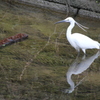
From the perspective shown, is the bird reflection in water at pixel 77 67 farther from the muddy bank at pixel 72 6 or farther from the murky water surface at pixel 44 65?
the muddy bank at pixel 72 6

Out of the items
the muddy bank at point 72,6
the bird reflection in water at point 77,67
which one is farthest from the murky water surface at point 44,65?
the muddy bank at point 72,6

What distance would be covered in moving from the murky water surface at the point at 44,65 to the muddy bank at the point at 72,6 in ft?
2.59

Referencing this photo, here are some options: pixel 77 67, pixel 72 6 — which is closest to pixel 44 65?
pixel 77 67

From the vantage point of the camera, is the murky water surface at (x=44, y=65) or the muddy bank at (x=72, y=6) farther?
the muddy bank at (x=72, y=6)

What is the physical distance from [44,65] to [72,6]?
3.27 metres

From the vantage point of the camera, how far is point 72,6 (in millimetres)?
7156

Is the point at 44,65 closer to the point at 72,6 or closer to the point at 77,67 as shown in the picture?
the point at 77,67

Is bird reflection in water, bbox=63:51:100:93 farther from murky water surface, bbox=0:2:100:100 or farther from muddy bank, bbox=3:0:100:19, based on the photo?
muddy bank, bbox=3:0:100:19

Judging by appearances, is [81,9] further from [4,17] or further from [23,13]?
[4,17]

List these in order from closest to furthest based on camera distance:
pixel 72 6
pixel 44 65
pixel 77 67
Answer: pixel 44 65 < pixel 77 67 < pixel 72 6

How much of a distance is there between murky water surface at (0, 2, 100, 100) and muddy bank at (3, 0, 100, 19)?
0.79 metres

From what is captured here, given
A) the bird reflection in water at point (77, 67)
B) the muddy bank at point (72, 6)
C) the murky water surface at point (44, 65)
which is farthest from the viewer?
the muddy bank at point (72, 6)

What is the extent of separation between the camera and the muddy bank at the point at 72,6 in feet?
23.0

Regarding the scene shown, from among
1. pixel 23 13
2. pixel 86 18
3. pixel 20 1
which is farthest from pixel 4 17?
pixel 86 18
